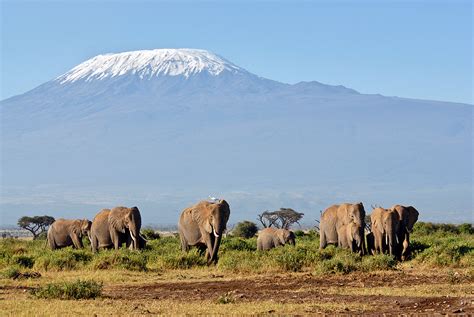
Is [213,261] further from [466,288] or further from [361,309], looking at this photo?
[361,309]

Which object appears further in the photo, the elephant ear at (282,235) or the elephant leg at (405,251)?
the elephant ear at (282,235)

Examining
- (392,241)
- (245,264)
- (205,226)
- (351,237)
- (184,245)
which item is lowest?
(245,264)

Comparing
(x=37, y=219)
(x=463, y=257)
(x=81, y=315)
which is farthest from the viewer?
(x=37, y=219)

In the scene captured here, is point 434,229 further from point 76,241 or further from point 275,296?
point 275,296

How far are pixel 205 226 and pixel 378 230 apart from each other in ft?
17.5

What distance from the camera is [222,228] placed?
32688 mm

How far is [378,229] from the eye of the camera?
34.0m

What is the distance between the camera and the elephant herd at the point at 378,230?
33656 mm

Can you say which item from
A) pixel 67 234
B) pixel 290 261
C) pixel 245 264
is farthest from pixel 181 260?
pixel 67 234

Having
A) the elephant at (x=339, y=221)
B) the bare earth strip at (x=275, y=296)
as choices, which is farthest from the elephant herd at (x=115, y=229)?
the bare earth strip at (x=275, y=296)

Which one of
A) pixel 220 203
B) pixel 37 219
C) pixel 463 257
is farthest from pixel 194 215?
pixel 37 219

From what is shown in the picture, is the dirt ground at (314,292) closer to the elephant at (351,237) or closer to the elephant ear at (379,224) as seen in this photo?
the elephant at (351,237)

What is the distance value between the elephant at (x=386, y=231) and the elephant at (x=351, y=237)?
0.58 m

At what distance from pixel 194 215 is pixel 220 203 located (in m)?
1.91
